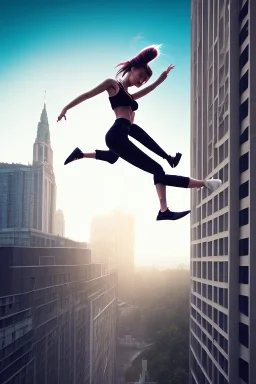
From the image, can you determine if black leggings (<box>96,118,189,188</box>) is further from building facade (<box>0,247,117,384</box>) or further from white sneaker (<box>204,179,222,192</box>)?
building facade (<box>0,247,117,384</box>)

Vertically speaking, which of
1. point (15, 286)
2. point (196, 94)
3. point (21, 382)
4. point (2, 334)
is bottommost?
point (21, 382)

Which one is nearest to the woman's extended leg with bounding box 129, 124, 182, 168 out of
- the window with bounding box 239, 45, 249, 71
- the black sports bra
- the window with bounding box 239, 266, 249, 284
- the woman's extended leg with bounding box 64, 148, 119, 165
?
the black sports bra

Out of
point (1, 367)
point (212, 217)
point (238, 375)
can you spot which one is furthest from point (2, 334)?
point (212, 217)

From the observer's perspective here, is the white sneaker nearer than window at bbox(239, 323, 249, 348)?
Yes

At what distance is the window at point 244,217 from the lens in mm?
25141

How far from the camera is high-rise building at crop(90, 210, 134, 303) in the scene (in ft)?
515

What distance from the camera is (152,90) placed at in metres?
4.66

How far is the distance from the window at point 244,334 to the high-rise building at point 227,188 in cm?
6

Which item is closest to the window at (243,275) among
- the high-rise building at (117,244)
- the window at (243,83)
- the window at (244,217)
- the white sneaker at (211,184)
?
the window at (244,217)

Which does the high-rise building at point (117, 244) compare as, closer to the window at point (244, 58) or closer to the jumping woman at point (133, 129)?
the window at point (244, 58)

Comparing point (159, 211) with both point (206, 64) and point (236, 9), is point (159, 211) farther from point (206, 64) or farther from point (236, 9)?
point (206, 64)

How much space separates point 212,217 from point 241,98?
36.8 ft

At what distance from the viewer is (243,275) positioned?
1022 inches

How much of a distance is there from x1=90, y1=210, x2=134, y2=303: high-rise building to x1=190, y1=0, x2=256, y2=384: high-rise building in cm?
11487
